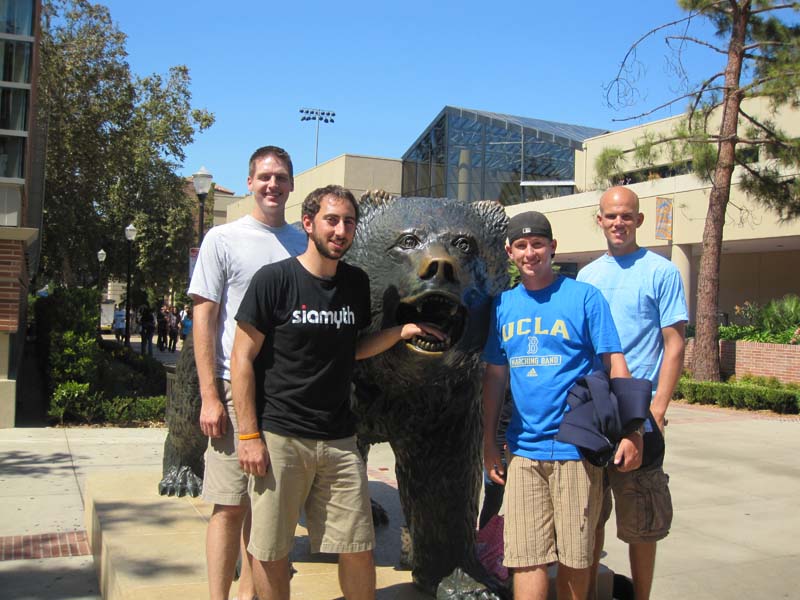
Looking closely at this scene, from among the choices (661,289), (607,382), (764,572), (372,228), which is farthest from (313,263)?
(764,572)

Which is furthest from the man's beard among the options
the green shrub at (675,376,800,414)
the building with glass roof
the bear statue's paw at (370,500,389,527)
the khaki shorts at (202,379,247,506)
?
the building with glass roof

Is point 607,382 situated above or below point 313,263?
below

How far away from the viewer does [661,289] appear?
2.86 meters

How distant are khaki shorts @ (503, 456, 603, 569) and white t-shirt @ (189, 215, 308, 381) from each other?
117 centimetres

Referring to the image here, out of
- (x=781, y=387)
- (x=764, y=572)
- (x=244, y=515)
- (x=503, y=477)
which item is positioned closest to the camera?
(x=503, y=477)

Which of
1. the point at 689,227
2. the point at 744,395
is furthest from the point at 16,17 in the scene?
the point at 689,227

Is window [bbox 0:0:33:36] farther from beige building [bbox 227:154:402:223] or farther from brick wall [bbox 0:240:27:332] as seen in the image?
beige building [bbox 227:154:402:223]

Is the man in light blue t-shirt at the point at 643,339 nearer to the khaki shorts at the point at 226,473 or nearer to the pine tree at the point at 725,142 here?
the khaki shorts at the point at 226,473

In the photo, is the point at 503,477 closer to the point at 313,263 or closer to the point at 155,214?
the point at 313,263

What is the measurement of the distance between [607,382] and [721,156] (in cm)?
1349

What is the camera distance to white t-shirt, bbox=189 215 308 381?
2852 millimetres

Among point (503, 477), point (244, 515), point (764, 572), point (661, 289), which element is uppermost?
point (661, 289)

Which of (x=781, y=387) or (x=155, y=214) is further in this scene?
(x=155, y=214)

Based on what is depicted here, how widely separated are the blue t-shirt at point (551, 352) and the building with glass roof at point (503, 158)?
2755 cm
